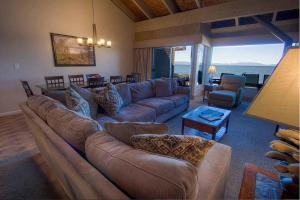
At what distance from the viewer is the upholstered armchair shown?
439 cm

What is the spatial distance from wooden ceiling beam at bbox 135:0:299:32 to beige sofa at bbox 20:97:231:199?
4536 millimetres

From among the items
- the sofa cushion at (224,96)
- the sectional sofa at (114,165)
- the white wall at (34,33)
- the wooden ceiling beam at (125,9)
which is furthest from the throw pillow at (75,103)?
the wooden ceiling beam at (125,9)

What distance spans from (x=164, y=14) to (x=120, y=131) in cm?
602

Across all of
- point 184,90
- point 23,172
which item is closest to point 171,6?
point 184,90

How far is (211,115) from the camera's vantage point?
2662 mm

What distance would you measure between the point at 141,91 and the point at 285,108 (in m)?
2.91

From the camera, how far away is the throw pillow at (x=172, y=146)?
0.93 m

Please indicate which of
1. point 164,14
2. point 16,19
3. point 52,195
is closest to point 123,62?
point 164,14

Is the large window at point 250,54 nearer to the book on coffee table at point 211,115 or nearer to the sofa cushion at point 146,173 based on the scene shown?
the book on coffee table at point 211,115

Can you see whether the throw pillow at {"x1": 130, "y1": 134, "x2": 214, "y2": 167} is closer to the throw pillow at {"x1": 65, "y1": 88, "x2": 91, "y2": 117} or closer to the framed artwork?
the throw pillow at {"x1": 65, "y1": 88, "x2": 91, "y2": 117}

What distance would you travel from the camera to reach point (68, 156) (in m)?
0.89

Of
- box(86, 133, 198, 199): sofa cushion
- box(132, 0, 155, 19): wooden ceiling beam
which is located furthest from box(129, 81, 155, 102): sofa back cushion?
box(132, 0, 155, 19): wooden ceiling beam

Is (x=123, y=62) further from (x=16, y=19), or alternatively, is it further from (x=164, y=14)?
(x=16, y=19)

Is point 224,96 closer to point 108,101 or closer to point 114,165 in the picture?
point 108,101
